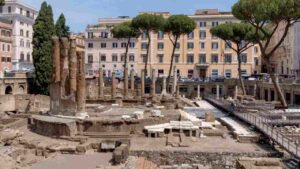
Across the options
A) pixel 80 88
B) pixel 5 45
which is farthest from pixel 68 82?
pixel 5 45

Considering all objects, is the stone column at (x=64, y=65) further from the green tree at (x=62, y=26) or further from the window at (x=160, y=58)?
the window at (x=160, y=58)

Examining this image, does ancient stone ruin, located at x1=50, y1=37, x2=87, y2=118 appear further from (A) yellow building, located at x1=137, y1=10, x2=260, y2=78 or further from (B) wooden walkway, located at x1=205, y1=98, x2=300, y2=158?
(A) yellow building, located at x1=137, y1=10, x2=260, y2=78

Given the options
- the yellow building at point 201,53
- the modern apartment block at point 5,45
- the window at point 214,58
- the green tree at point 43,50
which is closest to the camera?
the green tree at point 43,50

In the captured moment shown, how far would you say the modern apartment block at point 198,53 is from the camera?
9225 centimetres

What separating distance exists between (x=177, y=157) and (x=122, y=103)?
89.0 ft

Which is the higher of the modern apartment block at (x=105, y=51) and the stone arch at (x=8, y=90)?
the modern apartment block at (x=105, y=51)

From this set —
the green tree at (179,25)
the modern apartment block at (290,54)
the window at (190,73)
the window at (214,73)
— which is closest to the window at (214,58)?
the window at (214,73)

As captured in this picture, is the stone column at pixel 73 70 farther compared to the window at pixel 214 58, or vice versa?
the window at pixel 214 58

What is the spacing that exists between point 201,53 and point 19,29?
115 feet

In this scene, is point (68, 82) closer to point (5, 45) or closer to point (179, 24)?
point (179, 24)

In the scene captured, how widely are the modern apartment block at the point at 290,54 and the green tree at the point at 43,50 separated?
3801cm

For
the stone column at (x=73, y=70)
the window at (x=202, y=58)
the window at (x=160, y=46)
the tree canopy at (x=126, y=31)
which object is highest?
the tree canopy at (x=126, y=31)

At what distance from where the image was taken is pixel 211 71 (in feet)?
308

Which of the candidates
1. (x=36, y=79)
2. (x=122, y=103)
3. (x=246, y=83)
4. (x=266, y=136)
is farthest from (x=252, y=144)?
(x=246, y=83)
